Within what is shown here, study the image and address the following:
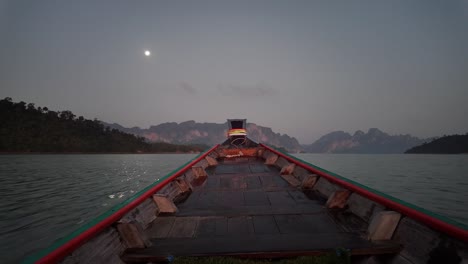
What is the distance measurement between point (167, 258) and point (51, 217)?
13043 millimetres

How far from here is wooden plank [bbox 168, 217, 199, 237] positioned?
375cm

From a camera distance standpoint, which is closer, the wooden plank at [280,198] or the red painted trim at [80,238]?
the red painted trim at [80,238]

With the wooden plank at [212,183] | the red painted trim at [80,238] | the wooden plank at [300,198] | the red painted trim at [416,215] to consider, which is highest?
the red painted trim at [416,215]

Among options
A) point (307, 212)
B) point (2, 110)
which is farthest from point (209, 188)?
point (2, 110)

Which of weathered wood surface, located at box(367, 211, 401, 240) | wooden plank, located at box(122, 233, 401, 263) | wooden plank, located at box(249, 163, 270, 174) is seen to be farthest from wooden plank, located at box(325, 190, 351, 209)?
wooden plank, located at box(249, 163, 270, 174)

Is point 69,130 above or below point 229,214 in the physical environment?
above

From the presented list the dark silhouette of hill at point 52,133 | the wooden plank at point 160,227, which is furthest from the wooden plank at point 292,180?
the dark silhouette of hill at point 52,133

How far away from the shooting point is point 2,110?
125m

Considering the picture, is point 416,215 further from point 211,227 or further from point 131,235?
point 131,235

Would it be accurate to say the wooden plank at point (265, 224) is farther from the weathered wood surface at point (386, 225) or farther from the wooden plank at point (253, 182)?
the wooden plank at point (253, 182)

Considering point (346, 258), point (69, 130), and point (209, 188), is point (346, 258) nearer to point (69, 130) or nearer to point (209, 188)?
point (209, 188)

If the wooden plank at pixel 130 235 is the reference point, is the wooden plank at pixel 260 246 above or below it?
below

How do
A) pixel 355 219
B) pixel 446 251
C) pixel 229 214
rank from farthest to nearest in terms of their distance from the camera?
pixel 229 214
pixel 355 219
pixel 446 251

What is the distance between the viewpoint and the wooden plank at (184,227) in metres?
3.75
